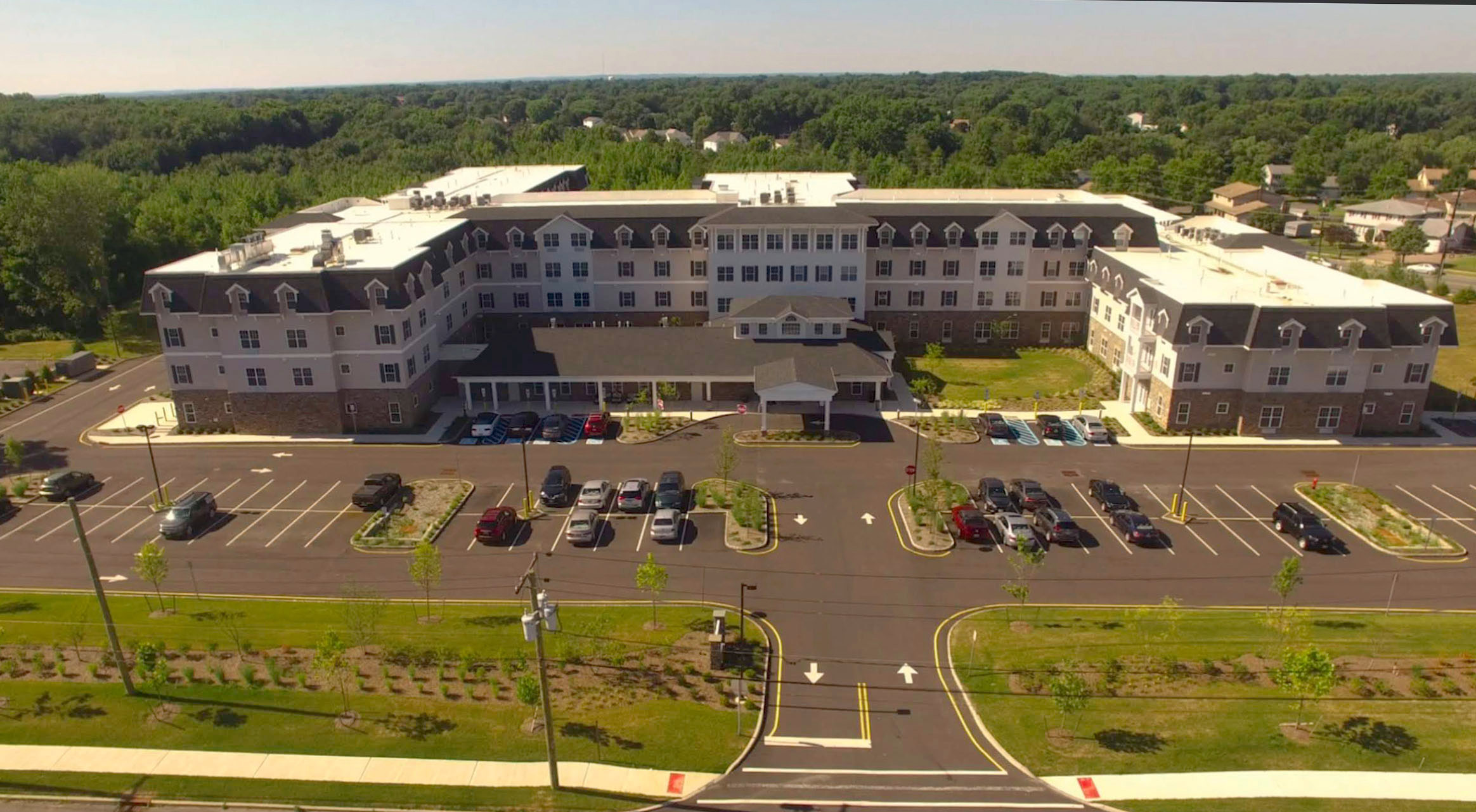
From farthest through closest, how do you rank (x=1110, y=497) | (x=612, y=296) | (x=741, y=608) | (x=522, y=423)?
1. (x=612, y=296)
2. (x=522, y=423)
3. (x=1110, y=497)
4. (x=741, y=608)

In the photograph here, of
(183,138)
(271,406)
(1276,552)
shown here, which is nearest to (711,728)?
(1276,552)

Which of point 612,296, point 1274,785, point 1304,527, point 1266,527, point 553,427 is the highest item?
point 612,296

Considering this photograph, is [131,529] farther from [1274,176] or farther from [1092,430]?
[1274,176]

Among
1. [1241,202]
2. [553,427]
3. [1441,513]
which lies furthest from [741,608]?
[1241,202]

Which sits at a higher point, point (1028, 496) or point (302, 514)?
point (1028, 496)

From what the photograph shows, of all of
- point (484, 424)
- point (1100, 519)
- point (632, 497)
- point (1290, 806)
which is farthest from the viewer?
point (484, 424)

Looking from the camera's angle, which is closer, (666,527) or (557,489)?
(666,527)
